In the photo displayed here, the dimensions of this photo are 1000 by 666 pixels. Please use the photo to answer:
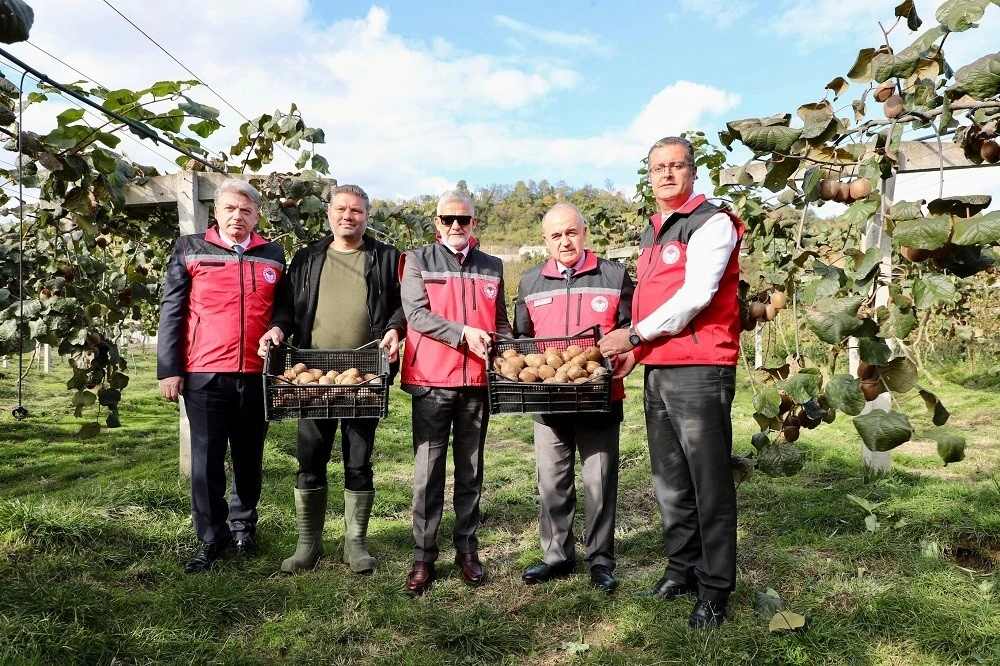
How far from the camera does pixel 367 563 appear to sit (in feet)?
10.6

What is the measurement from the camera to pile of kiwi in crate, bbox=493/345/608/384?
8.57 feet

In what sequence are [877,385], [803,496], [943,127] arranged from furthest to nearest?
1. [803,496]
2. [877,385]
3. [943,127]

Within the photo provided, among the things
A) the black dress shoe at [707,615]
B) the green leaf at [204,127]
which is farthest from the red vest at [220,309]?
the black dress shoe at [707,615]

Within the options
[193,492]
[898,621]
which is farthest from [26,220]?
[898,621]

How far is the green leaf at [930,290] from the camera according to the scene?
137cm

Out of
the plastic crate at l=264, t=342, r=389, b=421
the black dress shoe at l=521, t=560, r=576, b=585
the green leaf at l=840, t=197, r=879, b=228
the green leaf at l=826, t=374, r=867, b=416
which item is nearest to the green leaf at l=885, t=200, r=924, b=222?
the green leaf at l=840, t=197, r=879, b=228

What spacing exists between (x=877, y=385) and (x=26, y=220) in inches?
215

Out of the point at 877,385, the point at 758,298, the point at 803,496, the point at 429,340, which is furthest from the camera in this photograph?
the point at 803,496

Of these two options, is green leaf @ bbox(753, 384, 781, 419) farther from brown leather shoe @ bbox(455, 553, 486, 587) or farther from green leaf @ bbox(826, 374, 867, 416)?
brown leather shoe @ bbox(455, 553, 486, 587)

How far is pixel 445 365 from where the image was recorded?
9.58 feet

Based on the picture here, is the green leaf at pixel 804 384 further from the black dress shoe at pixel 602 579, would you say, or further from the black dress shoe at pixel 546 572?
the black dress shoe at pixel 546 572

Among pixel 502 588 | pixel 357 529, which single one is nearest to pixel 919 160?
pixel 502 588

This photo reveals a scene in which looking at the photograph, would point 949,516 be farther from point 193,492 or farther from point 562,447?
point 193,492

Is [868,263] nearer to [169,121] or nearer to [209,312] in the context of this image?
[209,312]
